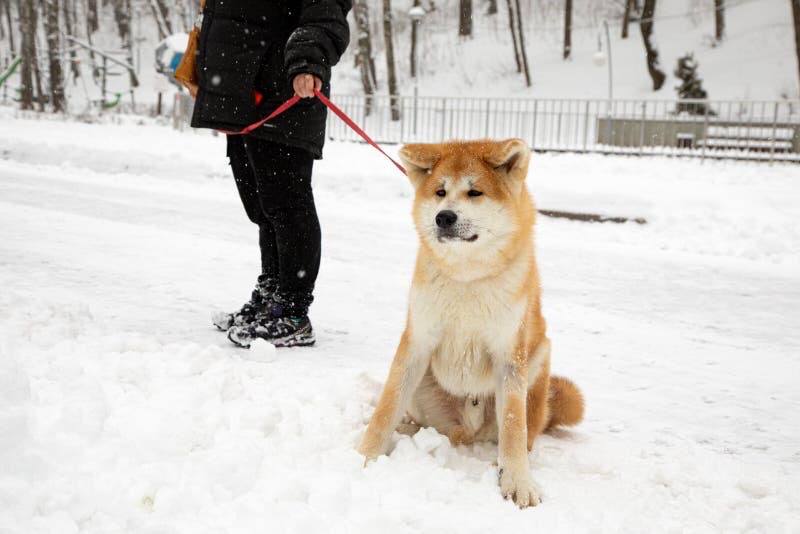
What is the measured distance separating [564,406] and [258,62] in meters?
2.34

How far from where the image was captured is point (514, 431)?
250cm

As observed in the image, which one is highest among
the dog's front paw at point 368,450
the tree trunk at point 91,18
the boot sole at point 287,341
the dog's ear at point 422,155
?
the tree trunk at point 91,18

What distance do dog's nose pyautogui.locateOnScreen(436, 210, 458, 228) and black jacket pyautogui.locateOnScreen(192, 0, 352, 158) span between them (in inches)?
53.7

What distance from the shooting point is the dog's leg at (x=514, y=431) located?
238 cm

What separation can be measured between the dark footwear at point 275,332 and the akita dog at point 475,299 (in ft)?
4.28

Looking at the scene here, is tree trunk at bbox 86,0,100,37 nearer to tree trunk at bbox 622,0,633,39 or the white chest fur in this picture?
tree trunk at bbox 622,0,633,39

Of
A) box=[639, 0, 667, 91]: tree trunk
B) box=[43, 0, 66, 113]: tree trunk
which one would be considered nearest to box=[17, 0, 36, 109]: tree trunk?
box=[43, 0, 66, 113]: tree trunk

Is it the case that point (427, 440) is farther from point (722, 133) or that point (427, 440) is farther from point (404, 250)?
point (722, 133)

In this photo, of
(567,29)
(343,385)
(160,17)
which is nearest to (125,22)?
(160,17)

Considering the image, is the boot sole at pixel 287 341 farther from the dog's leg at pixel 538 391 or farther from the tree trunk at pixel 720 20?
the tree trunk at pixel 720 20

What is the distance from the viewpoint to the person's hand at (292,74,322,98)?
3441 mm

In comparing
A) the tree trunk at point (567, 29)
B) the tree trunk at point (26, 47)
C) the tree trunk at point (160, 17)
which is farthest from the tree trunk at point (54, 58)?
the tree trunk at point (567, 29)

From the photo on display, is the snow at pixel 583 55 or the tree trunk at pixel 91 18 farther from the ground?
the tree trunk at pixel 91 18

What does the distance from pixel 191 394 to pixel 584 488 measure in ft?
5.12
